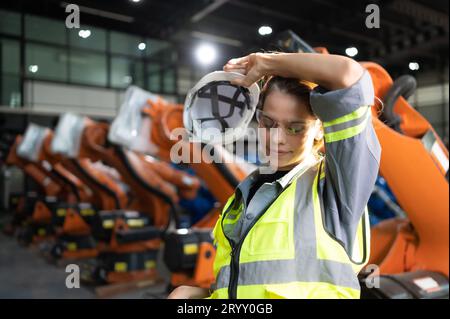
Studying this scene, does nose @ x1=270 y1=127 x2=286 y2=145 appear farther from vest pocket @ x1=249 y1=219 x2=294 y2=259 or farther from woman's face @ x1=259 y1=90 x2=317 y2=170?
vest pocket @ x1=249 y1=219 x2=294 y2=259

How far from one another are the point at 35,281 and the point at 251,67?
521 centimetres

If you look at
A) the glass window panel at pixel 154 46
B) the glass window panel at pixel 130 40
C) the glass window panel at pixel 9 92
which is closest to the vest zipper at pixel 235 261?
the glass window panel at pixel 130 40

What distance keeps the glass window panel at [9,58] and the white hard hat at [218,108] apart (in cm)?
1179

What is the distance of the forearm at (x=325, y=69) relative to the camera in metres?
0.79

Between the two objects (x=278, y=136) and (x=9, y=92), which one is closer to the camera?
(x=278, y=136)

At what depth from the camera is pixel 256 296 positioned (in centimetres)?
86

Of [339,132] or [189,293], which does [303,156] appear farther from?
A: [189,293]

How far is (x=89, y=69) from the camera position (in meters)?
12.5

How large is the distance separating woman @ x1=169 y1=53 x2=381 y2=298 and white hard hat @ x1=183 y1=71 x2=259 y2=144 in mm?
36

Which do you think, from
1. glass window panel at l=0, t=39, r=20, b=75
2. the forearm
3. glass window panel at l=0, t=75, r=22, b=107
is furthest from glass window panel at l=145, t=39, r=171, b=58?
glass window panel at l=0, t=75, r=22, b=107

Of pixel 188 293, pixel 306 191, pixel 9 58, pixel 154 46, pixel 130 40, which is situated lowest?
pixel 188 293

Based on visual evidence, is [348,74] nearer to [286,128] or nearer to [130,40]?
[286,128]

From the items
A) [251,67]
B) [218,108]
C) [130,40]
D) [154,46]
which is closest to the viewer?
[251,67]

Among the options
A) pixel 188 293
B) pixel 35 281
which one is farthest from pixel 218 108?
pixel 35 281
